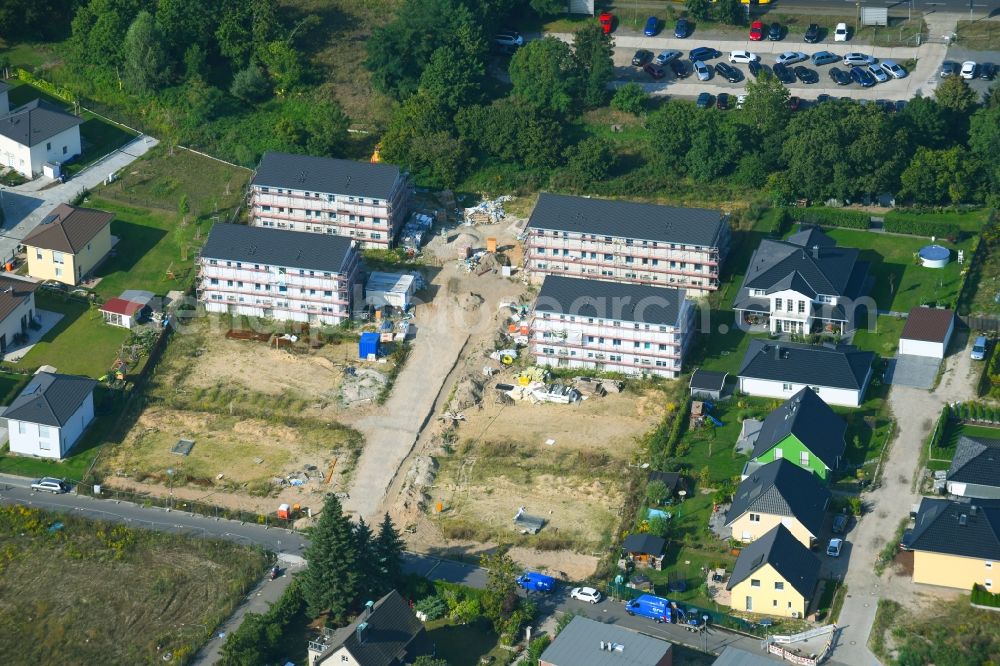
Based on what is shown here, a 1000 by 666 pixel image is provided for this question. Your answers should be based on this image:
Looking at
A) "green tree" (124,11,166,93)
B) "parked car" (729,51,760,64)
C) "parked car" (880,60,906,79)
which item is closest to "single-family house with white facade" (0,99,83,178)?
"green tree" (124,11,166,93)

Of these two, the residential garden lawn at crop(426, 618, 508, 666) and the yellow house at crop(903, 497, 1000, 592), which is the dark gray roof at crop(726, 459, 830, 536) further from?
the residential garden lawn at crop(426, 618, 508, 666)

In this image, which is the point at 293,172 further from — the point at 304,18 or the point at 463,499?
the point at 463,499

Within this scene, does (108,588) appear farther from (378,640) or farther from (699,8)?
(699,8)

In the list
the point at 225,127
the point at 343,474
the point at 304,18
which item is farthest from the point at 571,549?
the point at 304,18

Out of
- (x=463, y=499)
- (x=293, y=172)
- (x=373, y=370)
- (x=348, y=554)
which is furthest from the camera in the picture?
(x=293, y=172)

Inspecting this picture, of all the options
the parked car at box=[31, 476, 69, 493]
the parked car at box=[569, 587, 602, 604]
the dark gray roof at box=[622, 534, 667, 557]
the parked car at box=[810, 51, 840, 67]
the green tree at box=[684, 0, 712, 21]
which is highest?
the green tree at box=[684, 0, 712, 21]

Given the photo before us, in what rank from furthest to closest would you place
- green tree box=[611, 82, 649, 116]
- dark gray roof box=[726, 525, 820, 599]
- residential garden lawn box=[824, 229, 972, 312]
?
green tree box=[611, 82, 649, 116] < residential garden lawn box=[824, 229, 972, 312] < dark gray roof box=[726, 525, 820, 599]

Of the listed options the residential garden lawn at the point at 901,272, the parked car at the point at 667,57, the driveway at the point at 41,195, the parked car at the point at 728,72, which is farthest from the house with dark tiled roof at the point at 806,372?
the driveway at the point at 41,195
